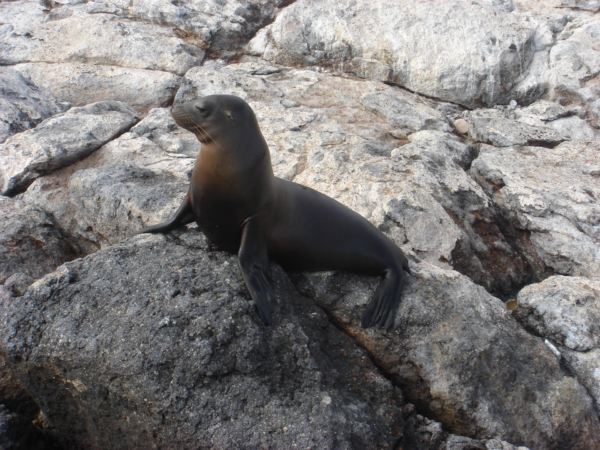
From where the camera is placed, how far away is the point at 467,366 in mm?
2854

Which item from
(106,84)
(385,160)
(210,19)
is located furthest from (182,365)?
(210,19)

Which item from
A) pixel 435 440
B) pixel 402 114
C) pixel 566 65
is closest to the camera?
pixel 435 440

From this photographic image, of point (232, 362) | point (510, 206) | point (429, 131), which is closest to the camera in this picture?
point (232, 362)

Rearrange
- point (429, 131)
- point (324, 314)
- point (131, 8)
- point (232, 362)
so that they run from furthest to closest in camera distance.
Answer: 1. point (131, 8)
2. point (429, 131)
3. point (324, 314)
4. point (232, 362)

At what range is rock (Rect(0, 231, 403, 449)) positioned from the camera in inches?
88.3

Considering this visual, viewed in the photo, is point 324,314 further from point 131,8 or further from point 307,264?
point 131,8

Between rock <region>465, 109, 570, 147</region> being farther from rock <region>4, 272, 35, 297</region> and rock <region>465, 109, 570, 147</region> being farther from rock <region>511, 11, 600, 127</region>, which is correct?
rock <region>4, 272, 35, 297</region>

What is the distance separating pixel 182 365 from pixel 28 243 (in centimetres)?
268

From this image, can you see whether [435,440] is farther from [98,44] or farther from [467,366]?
[98,44]

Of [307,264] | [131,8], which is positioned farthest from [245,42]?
[307,264]

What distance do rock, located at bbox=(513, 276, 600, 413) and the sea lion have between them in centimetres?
116

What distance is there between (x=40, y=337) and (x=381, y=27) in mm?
6772

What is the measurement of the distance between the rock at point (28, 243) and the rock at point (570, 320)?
408 cm

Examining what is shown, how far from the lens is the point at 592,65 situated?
7.00 m
